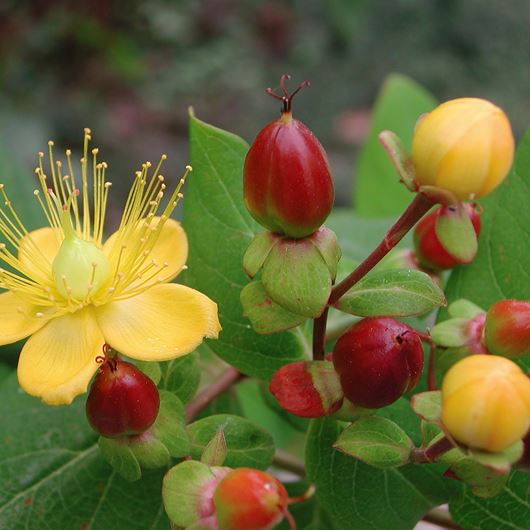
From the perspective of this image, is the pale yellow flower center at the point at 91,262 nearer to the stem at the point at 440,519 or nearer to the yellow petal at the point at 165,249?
the yellow petal at the point at 165,249

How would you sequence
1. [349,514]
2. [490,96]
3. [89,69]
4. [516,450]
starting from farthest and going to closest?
1. [490,96]
2. [89,69]
3. [349,514]
4. [516,450]

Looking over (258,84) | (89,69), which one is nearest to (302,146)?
(89,69)

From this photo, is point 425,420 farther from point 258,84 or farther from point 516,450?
point 258,84

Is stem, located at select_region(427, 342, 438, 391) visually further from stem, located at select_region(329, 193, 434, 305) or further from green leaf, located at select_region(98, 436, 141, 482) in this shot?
green leaf, located at select_region(98, 436, 141, 482)

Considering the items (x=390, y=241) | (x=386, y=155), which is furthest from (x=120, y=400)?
(x=386, y=155)

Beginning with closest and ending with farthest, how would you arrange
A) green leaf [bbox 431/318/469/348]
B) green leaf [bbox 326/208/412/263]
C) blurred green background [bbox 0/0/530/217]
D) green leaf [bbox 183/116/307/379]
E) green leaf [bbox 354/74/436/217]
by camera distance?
green leaf [bbox 431/318/469/348] → green leaf [bbox 183/116/307/379] → green leaf [bbox 326/208/412/263] → green leaf [bbox 354/74/436/217] → blurred green background [bbox 0/0/530/217]

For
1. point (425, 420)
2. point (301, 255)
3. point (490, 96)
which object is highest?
point (301, 255)

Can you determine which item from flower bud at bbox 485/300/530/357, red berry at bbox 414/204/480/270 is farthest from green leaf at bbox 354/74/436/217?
flower bud at bbox 485/300/530/357

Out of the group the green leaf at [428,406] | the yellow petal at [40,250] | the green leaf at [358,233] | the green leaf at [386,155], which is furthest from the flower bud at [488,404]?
the green leaf at [386,155]
